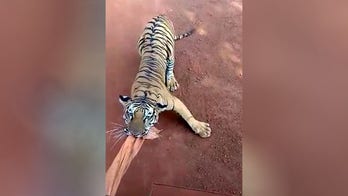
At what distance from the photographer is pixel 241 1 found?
1815mm

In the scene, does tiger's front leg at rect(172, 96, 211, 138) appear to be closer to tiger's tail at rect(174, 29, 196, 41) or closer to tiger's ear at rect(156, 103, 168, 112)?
tiger's ear at rect(156, 103, 168, 112)

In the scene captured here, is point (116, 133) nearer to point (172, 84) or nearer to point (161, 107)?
point (161, 107)

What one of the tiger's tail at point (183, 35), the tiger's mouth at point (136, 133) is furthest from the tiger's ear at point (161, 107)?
the tiger's tail at point (183, 35)

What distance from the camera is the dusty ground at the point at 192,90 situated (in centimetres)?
180

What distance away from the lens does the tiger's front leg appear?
1849 mm

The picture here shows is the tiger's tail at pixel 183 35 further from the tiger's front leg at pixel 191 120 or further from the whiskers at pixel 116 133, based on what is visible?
the whiskers at pixel 116 133
